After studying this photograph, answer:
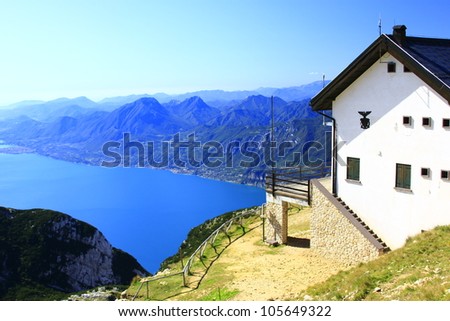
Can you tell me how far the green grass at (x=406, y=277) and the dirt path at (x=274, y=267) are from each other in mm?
1931

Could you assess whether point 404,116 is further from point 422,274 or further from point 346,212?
point 422,274

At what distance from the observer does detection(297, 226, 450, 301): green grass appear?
10.6 metres

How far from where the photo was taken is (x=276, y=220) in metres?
24.5

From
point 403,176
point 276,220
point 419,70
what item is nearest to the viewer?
point 419,70

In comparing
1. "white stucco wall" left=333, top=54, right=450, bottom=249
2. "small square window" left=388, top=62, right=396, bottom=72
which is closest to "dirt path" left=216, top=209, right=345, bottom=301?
"white stucco wall" left=333, top=54, right=450, bottom=249

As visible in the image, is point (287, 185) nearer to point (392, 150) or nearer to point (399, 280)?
point (392, 150)

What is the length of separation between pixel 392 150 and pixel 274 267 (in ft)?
24.9

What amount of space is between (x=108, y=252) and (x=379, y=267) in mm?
63885

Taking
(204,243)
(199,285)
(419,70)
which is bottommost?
(199,285)

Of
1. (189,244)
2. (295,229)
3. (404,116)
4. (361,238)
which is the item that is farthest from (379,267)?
(189,244)

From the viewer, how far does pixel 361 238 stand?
19.1m

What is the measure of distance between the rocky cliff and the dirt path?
44.7 meters

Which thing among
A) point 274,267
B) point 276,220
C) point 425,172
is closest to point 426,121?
point 425,172

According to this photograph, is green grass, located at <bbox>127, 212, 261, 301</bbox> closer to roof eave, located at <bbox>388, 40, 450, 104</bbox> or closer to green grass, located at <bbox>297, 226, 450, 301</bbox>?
green grass, located at <bbox>297, 226, 450, 301</bbox>
